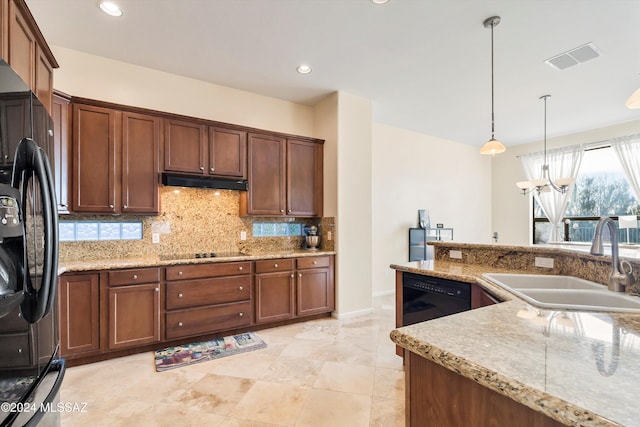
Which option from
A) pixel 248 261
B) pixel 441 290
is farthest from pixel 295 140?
pixel 441 290

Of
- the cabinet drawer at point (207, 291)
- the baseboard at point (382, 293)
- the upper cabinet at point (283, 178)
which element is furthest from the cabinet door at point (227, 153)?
the baseboard at point (382, 293)

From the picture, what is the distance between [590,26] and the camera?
266cm

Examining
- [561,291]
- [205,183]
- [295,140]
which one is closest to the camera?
[561,291]

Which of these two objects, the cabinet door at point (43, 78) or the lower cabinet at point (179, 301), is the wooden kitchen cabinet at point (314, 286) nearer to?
the lower cabinet at point (179, 301)

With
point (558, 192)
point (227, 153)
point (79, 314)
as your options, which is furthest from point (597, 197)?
point (79, 314)

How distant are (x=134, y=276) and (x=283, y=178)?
1997 mm

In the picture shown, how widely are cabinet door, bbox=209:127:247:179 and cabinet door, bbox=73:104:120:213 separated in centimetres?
93

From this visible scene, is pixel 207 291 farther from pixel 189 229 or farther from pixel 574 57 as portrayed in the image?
pixel 574 57

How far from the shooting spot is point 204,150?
11.3ft

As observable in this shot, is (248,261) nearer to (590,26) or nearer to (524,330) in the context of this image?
(524,330)

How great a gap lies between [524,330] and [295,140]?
3.49 m

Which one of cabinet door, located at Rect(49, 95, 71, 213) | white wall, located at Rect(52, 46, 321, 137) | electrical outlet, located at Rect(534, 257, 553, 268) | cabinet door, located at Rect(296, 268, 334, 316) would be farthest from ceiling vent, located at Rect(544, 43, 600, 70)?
cabinet door, located at Rect(49, 95, 71, 213)

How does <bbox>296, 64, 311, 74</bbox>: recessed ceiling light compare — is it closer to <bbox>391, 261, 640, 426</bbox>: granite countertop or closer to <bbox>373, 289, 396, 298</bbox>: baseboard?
<bbox>391, 261, 640, 426</bbox>: granite countertop

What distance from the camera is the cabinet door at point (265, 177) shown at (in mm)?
3746
